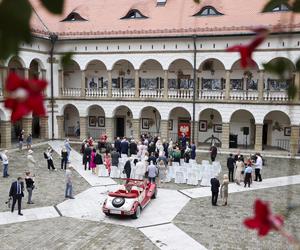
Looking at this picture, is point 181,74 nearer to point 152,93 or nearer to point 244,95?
point 152,93

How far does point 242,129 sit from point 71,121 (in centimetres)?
1486

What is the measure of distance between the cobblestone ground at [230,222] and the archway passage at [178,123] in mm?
14725

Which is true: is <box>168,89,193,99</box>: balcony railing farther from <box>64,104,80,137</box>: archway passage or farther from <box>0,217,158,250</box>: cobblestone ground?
<box>0,217,158,250</box>: cobblestone ground

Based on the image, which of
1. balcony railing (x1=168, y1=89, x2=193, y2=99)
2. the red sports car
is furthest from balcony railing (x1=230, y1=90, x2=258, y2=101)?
the red sports car

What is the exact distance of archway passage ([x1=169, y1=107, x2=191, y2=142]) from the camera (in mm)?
31795

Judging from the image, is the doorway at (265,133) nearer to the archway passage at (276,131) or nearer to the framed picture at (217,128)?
the archway passage at (276,131)

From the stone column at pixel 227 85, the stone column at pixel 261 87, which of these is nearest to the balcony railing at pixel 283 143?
the stone column at pixel 261 87

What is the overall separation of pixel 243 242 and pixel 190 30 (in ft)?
65.6

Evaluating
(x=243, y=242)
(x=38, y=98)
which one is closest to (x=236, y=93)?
(x=243, y=242)

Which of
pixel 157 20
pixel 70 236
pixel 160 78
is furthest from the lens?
pixel 160 78

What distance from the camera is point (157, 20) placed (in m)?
30.7

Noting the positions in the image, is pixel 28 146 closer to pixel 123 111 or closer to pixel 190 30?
pixel 123 111

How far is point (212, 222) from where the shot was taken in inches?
526

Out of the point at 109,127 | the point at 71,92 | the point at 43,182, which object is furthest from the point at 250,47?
the point at 71,92
